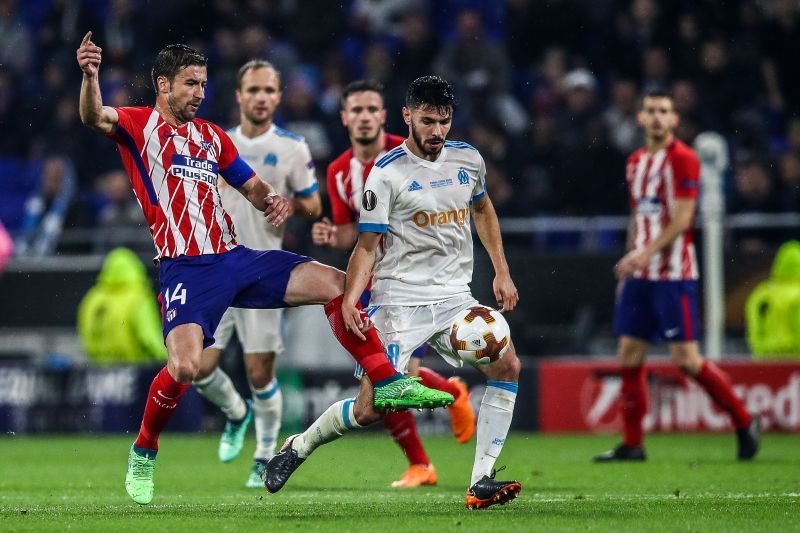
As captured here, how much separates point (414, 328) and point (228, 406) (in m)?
2.88

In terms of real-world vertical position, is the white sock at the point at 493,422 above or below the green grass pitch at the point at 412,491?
above

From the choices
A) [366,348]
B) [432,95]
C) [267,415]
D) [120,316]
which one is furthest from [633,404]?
[120,316]

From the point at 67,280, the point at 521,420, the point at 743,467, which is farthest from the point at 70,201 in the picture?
the point at 743,467

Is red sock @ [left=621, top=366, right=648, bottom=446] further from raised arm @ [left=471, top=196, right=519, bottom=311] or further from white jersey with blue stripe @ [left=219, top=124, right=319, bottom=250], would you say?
raised arm @ [left=471, top=196, right=519, bottom=311]

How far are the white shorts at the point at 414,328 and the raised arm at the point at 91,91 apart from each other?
1.71 m

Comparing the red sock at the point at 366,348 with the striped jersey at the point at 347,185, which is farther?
the striped jersey at the point at 347,185

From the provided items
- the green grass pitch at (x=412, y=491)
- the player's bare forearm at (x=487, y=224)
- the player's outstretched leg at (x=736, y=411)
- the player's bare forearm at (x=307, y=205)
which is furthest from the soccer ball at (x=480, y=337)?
the player's outstretched leg at (x=736, y=411)

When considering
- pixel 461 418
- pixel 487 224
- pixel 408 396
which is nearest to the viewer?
pixel 408 396

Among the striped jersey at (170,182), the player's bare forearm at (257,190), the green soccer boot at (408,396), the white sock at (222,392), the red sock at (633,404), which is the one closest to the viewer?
the green soccer boot at (408,396)

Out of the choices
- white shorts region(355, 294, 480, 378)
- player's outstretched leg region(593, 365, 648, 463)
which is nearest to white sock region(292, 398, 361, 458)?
white shorts region(355, 294, 480, 378)

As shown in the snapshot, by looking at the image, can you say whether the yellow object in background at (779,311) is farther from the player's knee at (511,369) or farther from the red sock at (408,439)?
the player's knee at (511,369)

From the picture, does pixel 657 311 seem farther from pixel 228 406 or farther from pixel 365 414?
pixel 365 414

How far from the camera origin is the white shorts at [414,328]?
7.03 meters

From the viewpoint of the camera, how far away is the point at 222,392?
31.1 ft
